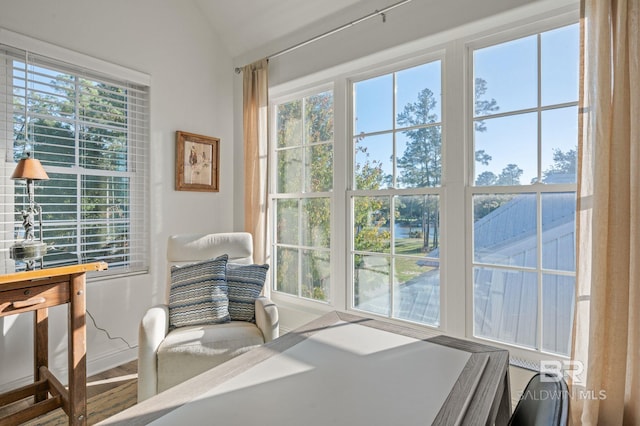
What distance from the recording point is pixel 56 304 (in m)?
1.74

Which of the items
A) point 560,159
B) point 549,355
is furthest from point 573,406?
point 560,159

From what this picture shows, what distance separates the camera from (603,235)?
153 centimetres

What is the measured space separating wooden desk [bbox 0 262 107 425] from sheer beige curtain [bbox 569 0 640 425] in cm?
250

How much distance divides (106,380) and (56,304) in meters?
0.88

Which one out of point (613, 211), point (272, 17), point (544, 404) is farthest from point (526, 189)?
point (272, 17)

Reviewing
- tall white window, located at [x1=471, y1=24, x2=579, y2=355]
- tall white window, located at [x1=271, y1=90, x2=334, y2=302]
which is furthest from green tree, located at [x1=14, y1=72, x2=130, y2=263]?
tall white window, located at [x1=471, y1=24, x2=579, y2=355]

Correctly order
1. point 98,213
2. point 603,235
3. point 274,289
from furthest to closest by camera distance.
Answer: point 274,289
point 98,213
point 603,235

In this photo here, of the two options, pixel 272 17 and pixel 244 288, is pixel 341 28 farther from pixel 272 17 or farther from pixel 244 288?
pixel 244 288

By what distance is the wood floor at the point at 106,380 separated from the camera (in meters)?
2.02

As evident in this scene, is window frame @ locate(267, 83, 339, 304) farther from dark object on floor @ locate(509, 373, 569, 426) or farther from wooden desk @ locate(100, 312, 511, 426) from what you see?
dark object on floor @ locate(509, 373, 569, 426)

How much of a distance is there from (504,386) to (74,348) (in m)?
2.05

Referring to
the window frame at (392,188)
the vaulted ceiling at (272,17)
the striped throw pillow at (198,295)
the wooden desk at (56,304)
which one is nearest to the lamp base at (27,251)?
the wooden desk at (56,304)

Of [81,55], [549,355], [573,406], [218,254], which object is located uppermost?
[81,55]

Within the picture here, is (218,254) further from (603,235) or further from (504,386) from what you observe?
(603,235)
